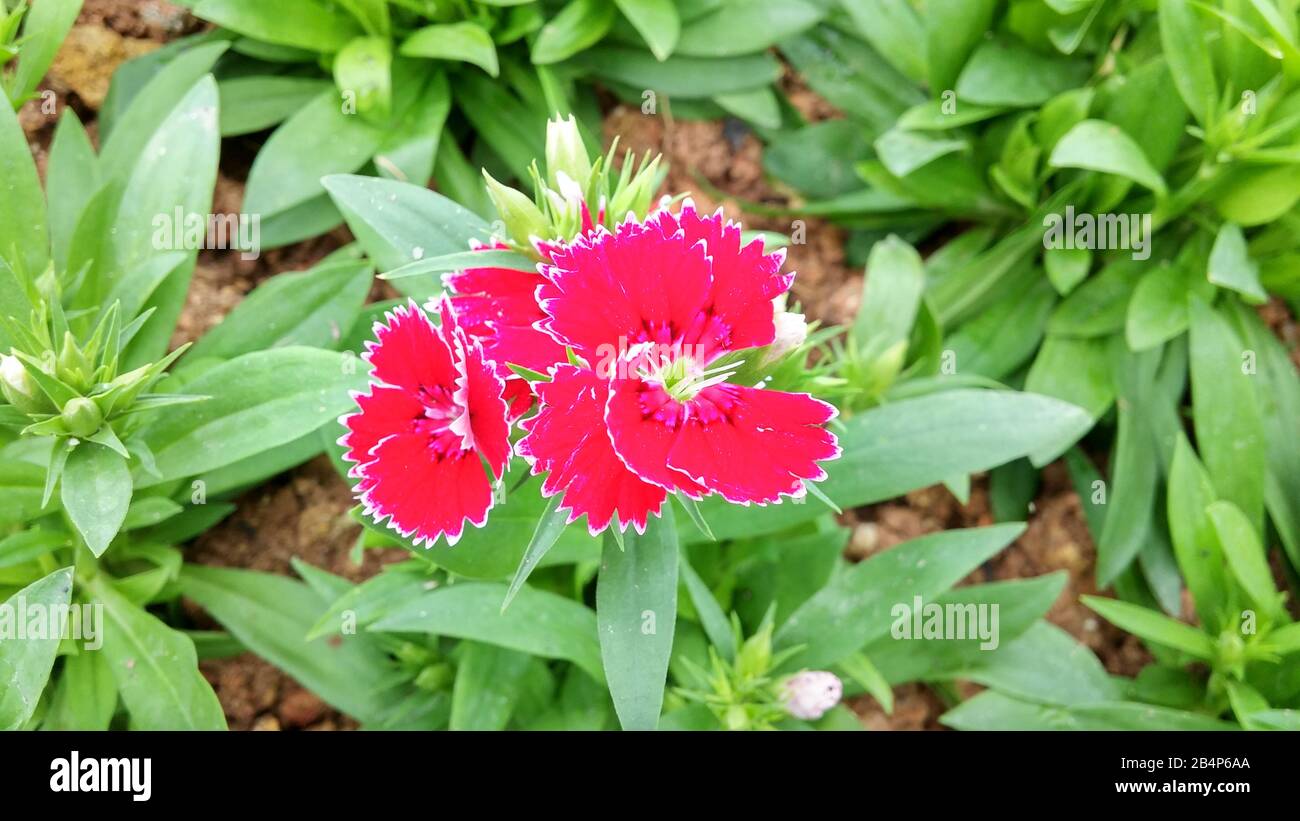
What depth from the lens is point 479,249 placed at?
1921 mm

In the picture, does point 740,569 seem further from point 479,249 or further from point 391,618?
point 479,249

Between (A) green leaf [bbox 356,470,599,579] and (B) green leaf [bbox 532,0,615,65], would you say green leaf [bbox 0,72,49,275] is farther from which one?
(B) green leaf [bbox 532,0,615,65]

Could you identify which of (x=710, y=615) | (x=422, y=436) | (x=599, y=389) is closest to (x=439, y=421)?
(x=422, y=436)

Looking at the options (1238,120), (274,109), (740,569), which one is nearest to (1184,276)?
(1238,120)

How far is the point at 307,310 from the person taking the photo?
2.64 meters

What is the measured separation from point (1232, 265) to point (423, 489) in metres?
2.18

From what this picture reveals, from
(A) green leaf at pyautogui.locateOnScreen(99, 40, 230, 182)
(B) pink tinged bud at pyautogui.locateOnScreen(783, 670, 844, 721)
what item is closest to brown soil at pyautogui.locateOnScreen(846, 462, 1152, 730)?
(B) pink tinged bud at pyautogui.locateOnScreen(783, 670, 844, 721)

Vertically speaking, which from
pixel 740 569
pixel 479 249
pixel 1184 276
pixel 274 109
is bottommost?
pixel 740 569

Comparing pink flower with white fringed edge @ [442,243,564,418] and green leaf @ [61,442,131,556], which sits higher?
pink flower with white fringed edge @ [442,243,564,418]

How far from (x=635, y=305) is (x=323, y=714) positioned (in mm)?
1734

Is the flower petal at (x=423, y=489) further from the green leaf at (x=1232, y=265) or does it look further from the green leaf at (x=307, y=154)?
the green leaf at (x=1232, y=265)

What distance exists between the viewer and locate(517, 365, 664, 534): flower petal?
1582mm

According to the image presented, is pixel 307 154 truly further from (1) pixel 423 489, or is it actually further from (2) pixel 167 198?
(1) pixel 423 489

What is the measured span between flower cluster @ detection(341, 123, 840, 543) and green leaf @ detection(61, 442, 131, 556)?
495 millimetres
